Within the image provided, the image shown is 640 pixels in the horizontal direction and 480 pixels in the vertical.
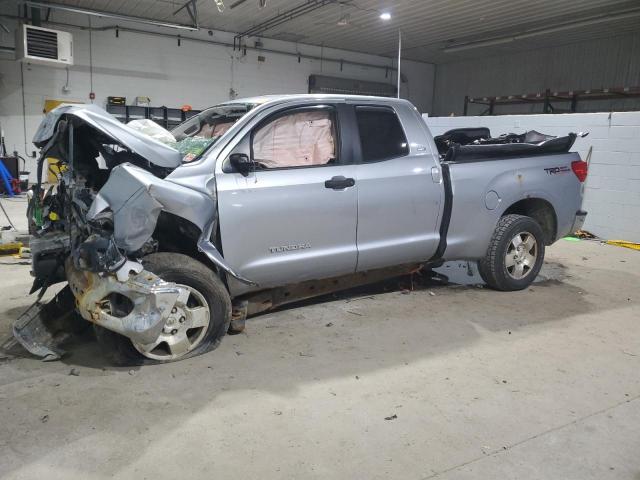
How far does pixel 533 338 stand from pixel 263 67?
592 inches

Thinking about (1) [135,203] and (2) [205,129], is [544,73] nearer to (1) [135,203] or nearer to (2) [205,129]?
(2) [205,129]

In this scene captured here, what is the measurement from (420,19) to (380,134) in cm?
1143

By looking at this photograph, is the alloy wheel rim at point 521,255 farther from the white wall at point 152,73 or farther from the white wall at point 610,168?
the white wall at point 152,73

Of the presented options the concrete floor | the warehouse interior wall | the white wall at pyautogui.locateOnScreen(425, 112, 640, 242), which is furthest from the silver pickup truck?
the warehouse interior wall

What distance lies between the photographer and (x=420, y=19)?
14141 mm

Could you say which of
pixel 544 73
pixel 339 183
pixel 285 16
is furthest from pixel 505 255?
pixel 544 73

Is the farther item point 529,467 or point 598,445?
point 598,445

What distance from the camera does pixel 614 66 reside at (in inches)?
642

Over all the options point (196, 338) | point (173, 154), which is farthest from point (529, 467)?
point (173, 154)

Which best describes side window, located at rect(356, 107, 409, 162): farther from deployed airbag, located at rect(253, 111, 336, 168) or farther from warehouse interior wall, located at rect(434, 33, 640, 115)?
warehouse interior wall, located at rect(434, 33, 640, 115)

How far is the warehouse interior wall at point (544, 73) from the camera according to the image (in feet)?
52.5

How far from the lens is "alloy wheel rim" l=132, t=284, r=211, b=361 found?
3.27 metres

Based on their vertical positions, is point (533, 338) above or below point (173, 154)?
below

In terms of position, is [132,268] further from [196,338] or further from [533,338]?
[533,338]
